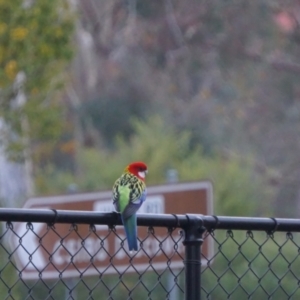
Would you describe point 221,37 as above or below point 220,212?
above

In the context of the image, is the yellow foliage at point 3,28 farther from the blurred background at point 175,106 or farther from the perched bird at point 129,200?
the perched bird at point 129,200

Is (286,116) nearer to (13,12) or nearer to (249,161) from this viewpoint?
(249,161)

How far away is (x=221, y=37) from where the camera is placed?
2259 centimetres

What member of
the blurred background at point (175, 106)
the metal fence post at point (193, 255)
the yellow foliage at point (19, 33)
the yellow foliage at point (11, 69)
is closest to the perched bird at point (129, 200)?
the metal fence post at point (193, 255)

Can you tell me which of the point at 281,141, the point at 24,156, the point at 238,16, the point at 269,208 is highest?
the point at 238,16

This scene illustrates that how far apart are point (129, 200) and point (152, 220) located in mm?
270

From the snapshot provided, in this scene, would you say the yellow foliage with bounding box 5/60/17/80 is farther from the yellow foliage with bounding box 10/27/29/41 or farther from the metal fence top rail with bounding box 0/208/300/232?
the metal fence top rail with bounding box 0/208/300/232

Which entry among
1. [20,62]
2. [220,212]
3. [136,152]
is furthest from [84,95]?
[20,62]

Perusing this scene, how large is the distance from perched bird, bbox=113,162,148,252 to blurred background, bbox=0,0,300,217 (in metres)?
10.00

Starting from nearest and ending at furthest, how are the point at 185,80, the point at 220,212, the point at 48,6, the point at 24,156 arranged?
the point at 48,6, the point at 24,156, the point at 220,212, the point at 185,80

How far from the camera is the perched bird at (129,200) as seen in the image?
2957mm

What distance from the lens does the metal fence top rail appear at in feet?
8.96

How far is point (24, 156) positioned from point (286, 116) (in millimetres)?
10767

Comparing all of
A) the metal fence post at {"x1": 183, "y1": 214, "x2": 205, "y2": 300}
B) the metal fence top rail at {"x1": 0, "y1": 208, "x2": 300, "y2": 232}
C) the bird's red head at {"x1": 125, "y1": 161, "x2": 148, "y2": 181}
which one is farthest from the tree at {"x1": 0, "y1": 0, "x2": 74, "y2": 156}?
the metal fence post at {"x1": 183, "y1": 214, "x2": 205, "y2": 300}
